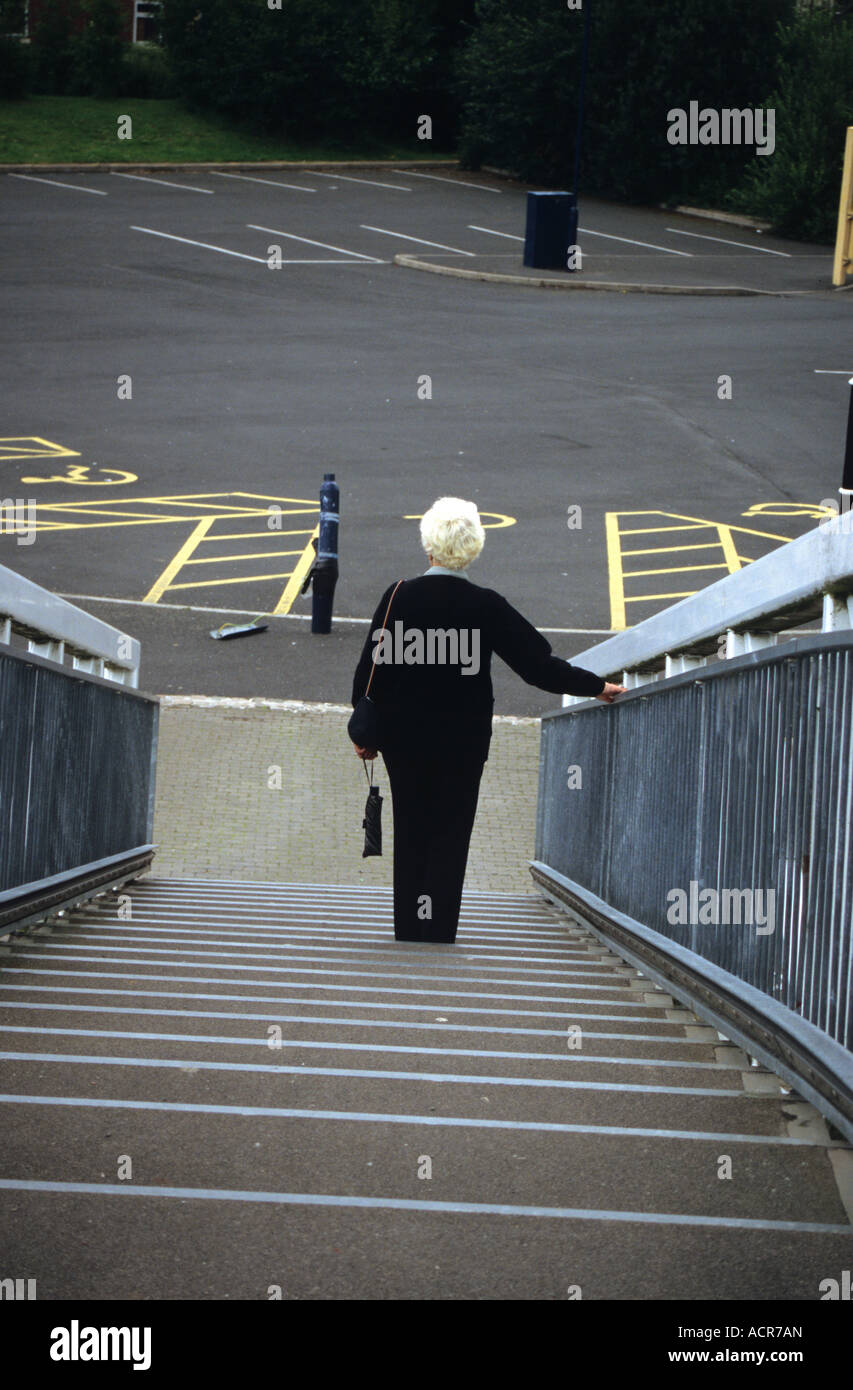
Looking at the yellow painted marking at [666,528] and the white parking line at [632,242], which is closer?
the yellow painted marking at [666,528]

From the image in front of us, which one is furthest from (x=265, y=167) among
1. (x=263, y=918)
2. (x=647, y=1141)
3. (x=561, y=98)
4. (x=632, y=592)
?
(x=647, y=1141)

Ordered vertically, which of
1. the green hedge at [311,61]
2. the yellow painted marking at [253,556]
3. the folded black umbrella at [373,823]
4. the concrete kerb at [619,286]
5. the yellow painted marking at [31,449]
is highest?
the green hedge at [311,61]

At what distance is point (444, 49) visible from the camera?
167 feet

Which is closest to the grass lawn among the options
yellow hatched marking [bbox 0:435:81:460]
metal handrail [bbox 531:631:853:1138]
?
yellow hatched marking [bbox 0:435:81:460]

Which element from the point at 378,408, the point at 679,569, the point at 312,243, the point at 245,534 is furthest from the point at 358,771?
the point at 312,243

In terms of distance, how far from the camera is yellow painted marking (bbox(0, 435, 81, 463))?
1997 cm

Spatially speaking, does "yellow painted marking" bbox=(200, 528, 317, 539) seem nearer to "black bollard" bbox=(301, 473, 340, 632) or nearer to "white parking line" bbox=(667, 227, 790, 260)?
"black bollard" bbox=(301, 473, 340, 632)

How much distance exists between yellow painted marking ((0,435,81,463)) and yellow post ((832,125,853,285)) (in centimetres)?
1868

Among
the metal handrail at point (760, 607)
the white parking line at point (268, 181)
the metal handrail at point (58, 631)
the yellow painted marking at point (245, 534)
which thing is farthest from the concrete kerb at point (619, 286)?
the metal handrail at point (760, 607)

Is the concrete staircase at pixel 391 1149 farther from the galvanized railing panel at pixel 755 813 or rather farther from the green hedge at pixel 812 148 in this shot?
the green hedge at pixel 812 148

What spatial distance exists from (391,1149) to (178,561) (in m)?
13.4

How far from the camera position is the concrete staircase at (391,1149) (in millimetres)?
2447

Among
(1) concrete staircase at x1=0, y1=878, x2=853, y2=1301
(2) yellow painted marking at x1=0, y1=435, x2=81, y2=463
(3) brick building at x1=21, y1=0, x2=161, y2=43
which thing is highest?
(3) brick building at x1=21, y1=0, x2=161, y2=43

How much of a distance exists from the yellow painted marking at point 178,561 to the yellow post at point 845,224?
65.0 ft
